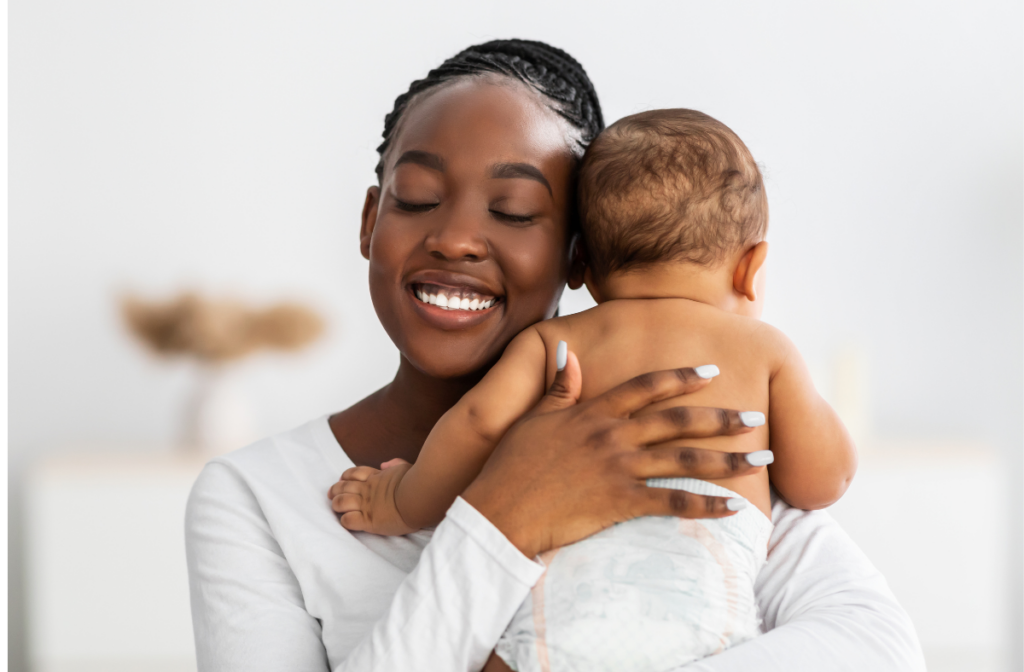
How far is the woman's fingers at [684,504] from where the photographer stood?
0.87 metres

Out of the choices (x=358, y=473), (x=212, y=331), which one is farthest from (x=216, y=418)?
(x=358, y=473)

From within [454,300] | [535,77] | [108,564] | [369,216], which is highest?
[535,77]

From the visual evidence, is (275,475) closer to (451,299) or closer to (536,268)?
(451,299)

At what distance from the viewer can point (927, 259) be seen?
3061mm

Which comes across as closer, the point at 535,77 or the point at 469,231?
the point at 469,231

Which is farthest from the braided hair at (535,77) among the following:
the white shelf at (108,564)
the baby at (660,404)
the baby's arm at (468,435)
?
the white shelf at (108,564)

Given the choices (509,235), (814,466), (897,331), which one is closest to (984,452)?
(897,331)

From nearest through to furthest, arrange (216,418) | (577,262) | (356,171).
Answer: (577,262) < (216,418) < (356,171)

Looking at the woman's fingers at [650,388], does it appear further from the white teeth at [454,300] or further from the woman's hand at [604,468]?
the white teeth at [454,300]

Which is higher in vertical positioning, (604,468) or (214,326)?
(604,468)

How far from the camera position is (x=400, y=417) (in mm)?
1259

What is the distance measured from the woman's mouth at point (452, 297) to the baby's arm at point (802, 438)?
370 millimetres

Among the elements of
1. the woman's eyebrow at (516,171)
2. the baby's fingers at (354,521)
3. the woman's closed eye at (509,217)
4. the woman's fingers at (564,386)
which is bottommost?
the baby's fingers at (354,521)

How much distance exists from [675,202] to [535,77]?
13.3 inches
